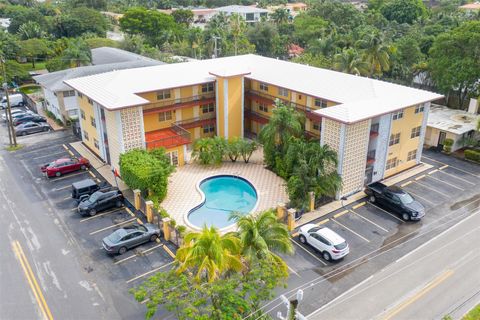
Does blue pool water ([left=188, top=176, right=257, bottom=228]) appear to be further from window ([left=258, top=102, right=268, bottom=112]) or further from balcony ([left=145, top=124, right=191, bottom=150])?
window ([left=258, top=102, right=268, bottom=112])

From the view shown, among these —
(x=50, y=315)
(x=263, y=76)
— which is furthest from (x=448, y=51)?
(x=50, y=315)

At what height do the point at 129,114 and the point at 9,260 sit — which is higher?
the point at 129,114

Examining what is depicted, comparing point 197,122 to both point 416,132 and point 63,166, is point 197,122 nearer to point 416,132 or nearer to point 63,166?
point 63,166

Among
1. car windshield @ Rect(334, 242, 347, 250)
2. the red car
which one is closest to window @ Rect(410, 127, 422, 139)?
car windshield @ Rect(334, 242, 347, 250)

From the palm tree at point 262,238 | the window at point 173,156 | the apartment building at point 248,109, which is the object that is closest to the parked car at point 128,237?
the palm tree at point 262,238

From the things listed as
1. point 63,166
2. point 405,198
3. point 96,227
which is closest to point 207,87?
point 63,166

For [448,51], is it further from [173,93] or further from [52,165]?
[52,165]
